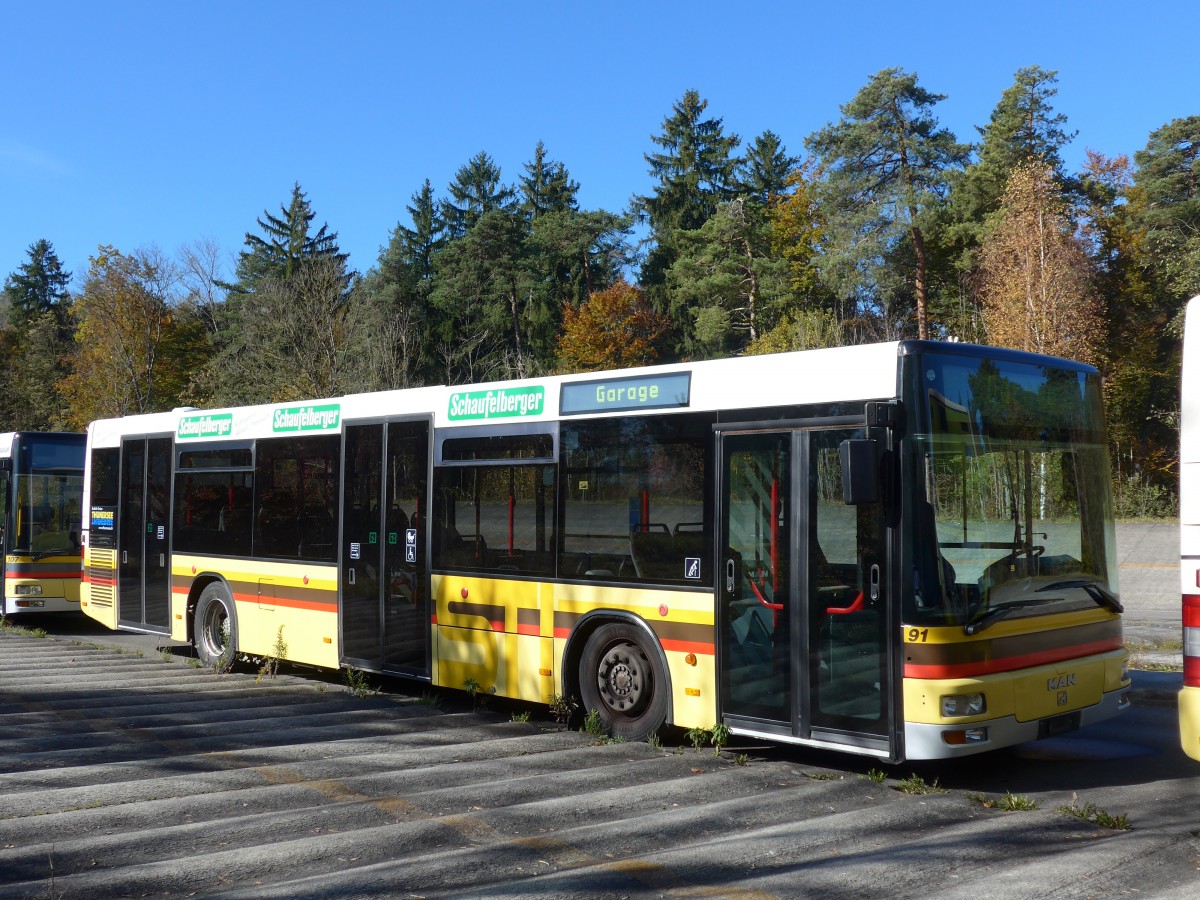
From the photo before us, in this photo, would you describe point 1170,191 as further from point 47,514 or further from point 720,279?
point 47,514

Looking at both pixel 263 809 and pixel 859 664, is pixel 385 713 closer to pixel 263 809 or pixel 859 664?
pixel 263 809

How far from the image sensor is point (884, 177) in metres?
47.6

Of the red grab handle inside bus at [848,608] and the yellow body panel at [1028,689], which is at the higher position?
the red grab handle inside bus at [848,608]

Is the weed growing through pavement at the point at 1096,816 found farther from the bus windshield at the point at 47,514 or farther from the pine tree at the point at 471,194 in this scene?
the pine tree at the point at 471,194

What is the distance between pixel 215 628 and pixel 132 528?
7.97 ft

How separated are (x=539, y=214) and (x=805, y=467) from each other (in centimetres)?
6233

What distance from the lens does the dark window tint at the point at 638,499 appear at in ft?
28.4

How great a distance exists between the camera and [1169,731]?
377 inches

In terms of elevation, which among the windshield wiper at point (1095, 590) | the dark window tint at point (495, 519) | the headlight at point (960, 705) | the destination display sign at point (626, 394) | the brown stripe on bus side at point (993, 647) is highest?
the destination display sign at point (626, 394)

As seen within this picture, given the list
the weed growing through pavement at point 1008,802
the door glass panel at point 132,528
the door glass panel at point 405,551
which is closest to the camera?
the weed growing through pavement at point 1008,802

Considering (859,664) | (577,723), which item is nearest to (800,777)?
(859,664)

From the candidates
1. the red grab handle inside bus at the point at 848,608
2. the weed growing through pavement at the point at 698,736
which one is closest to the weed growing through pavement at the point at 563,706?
the weed growing through pavement at the point at 698,736

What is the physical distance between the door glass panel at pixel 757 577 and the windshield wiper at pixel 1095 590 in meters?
1.78

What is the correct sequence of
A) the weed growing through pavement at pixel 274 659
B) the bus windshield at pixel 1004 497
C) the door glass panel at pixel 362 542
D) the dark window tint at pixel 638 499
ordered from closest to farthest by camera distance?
the bus windshield at pixel 1004 497 → the dark window tint at pixel 638 499 → the door glass panel at pixel 362 542 → the weed growing through pavement at pixel 274 659
